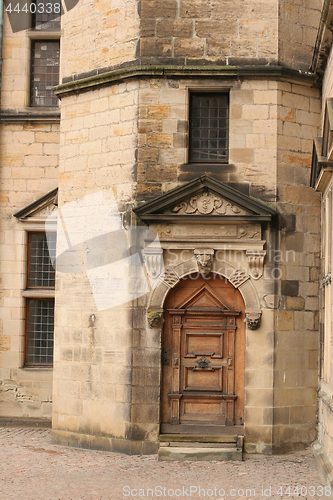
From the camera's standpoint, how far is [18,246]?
1203cm

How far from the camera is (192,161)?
9852 mm

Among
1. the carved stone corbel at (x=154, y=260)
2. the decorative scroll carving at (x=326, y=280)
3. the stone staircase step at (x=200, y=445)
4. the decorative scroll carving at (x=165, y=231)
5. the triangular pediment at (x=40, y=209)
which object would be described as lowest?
the stone staircase step at (x=200, y=445)

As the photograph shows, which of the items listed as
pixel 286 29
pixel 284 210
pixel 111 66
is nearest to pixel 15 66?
pixel 111 66

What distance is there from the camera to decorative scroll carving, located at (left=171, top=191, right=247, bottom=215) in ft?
31.1

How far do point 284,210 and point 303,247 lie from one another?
2.13 feet

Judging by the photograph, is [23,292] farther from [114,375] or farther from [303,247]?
[303,247]

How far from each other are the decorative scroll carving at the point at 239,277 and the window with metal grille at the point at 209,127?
1809 mm

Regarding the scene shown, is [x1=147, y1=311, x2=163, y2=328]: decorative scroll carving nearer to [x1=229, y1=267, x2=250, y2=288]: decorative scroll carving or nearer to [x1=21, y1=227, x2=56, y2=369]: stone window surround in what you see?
[x1=229, y1=267, x2=250, y2=288]: decorative scroll carving

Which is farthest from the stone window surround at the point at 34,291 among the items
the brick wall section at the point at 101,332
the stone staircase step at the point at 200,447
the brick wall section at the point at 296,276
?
the brick wall section at the point at 296,276

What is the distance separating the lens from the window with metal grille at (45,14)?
491 inches

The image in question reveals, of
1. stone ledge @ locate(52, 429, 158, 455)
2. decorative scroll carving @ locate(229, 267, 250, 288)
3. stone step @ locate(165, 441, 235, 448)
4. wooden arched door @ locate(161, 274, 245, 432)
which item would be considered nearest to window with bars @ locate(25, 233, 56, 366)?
stone ledge @ locate(52, 429, 158, 455)

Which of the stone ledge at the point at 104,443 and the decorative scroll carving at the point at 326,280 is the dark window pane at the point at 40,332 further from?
the decorative scroll carving at the point at 326,280

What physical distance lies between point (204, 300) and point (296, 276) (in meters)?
1.46

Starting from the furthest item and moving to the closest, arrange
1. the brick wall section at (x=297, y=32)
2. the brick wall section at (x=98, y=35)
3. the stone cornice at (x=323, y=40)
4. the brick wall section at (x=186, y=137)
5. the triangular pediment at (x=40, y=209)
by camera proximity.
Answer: the triangular pediment at (x=40, y=209) → the brick wall section at (x=98, y=35) → the brick wall section at (x=297, y=32) → the brick wall section at (x=186, y=137) → the stone cornice at (x=323, y=40)
